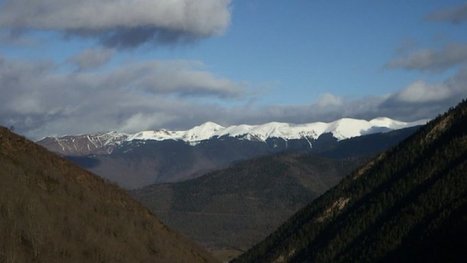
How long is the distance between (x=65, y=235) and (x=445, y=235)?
94.1m

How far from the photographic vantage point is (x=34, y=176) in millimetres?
121938

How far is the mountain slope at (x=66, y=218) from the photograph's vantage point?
100688 millimetres

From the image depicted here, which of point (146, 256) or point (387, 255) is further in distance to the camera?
point (387, 255)

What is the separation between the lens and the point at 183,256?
146 meters

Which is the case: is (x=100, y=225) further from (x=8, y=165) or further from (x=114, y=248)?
(x=8, y=165)

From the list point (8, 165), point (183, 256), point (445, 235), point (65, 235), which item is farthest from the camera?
point (445, 235)

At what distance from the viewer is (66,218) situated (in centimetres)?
11612

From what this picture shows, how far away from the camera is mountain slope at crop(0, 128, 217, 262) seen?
101 m

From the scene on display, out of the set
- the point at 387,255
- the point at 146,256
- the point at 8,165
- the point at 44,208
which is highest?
the point at 8,165

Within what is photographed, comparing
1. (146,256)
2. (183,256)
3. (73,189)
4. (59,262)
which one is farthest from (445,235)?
(59,262)

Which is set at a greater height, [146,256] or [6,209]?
[6,209]

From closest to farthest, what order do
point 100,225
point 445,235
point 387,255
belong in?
point 100,225
point 445,235
point 387,255

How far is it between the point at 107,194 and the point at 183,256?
67.0 feet

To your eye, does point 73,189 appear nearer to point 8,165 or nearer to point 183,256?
point 8,165
